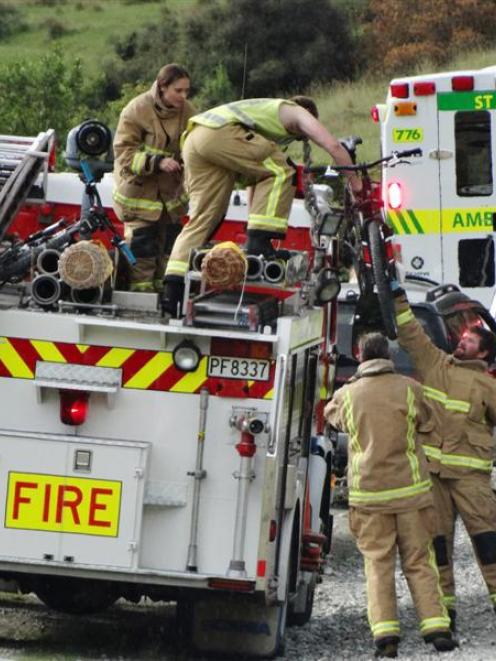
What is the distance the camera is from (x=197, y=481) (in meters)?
8.24

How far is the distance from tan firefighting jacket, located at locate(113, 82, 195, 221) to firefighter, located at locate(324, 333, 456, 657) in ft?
5.42

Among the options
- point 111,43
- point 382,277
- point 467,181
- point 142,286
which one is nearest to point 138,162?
point 142,286

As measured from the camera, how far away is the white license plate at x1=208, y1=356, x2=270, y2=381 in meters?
8.26

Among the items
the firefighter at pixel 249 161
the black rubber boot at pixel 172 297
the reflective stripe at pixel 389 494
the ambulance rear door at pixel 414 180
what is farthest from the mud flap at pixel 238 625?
the ambulance rear door at pixel 414 180

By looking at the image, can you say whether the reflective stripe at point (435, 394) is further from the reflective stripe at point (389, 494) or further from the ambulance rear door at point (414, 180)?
the ambulance rear door at point (414, 180)

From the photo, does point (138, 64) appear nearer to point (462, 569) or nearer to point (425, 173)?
point (425, 173)

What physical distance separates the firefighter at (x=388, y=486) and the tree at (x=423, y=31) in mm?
37135

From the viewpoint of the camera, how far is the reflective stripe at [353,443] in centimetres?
923

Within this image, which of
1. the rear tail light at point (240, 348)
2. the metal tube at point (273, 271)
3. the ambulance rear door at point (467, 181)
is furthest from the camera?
the ambulance rear door at point (467, 181)

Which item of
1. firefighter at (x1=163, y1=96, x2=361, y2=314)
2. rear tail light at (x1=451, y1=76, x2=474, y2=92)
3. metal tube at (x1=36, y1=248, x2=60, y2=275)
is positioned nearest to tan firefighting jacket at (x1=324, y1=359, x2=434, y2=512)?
firefighter at (x1=163, y1=96, x2=361, y2=314)

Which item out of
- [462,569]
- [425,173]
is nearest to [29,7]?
[425,173]

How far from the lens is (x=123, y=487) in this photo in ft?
26.9

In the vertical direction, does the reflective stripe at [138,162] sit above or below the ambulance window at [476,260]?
below

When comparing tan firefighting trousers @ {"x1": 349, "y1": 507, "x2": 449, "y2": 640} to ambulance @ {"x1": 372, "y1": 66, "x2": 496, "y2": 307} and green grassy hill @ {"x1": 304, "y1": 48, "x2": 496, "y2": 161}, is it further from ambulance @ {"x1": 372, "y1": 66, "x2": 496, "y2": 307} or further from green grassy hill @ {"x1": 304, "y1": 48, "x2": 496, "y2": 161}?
green grassy hill @ {"x1": 304, "y1": 48, "x2": 496, "y2": 161}
